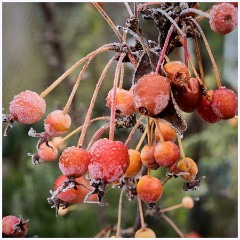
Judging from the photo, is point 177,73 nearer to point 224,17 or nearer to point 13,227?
point 224,17

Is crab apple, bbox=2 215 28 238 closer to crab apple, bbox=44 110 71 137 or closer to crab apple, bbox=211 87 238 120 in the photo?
crab apple, bbox=44 110 71 137

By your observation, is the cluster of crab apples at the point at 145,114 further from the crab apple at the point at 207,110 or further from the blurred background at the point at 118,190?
the blurred background at the point at 118,190

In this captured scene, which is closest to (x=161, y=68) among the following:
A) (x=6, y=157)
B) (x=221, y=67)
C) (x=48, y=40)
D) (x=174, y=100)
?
(x=174, y=100)

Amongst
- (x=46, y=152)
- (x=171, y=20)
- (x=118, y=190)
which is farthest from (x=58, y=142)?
(x=118, y=190)

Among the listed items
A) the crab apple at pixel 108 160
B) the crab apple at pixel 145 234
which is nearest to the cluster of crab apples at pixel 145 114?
the crab apple at pixel 108 160

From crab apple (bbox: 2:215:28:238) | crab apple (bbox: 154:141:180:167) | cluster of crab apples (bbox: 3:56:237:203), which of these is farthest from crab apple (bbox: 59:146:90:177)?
crab apple (bbox: 2:215:28:238)

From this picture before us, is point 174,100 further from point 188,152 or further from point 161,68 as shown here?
point 188,152
